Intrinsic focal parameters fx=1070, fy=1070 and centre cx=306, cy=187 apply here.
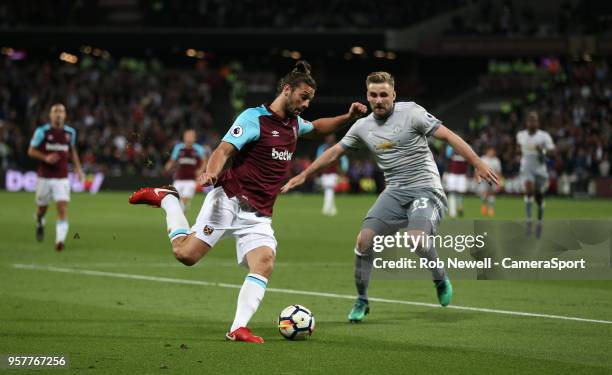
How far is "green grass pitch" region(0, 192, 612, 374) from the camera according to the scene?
28.3ft

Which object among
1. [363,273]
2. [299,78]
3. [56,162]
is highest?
[56,162]

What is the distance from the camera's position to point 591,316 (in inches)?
453

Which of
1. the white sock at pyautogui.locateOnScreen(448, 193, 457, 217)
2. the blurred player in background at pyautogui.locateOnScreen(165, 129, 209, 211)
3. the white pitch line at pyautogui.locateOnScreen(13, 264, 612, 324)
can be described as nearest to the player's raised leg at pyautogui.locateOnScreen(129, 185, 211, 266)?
the white pitch line at pyautogui.locateOnScreen(13, 264, 612, 324)

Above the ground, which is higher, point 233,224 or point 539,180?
point 539,180

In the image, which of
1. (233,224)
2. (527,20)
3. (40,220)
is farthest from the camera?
(527,20)

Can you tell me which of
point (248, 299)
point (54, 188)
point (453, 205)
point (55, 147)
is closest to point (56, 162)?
point (55, 147)

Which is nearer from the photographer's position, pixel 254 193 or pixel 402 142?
pixel 254 193

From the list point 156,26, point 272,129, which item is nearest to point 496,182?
point 272,129

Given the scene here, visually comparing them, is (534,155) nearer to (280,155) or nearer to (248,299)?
(280,155)

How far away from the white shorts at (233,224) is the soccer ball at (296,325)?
664 millimetres

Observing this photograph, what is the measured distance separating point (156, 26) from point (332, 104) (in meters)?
9.74

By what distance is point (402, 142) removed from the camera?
444 inches

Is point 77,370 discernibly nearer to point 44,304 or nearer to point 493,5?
point 44,304

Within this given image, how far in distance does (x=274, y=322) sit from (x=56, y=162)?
372 inches
